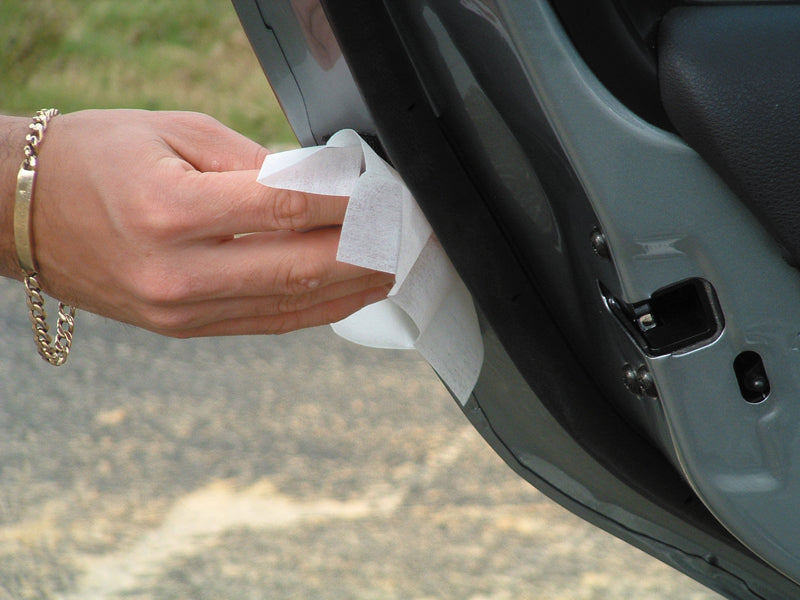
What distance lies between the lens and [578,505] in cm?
117

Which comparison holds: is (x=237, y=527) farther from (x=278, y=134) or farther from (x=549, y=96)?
(x=278, y=134)

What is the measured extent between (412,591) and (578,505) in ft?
3.28

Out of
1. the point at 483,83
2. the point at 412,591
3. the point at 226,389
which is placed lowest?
the point at 226,389

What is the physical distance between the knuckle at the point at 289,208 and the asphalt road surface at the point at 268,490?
4.37 ft

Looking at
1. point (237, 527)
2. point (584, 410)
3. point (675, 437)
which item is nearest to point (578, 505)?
point (584, 410)

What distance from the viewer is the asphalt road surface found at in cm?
212

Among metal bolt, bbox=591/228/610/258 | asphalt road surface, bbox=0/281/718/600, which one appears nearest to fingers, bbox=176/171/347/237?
metal bolt, bbox=591/228/610/258

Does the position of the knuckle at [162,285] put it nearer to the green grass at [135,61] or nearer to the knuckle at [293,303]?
the knuckle at [293,303]

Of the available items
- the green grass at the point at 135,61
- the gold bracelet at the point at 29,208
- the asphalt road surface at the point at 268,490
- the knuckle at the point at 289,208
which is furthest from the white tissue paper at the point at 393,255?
the green grass at the point at 135,61

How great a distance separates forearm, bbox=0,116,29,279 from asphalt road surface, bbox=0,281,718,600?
122cm

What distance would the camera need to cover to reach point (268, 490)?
95.6 inches

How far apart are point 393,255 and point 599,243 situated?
7.3 inches

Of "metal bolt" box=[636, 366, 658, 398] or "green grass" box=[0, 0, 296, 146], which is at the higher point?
"metal bolt" box=[636, 366, 658, 398]

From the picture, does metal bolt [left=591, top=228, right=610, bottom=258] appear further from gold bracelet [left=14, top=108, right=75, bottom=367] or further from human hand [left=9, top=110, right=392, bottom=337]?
gold bracelet [left=14, top=108, right=75, bottom=367]
